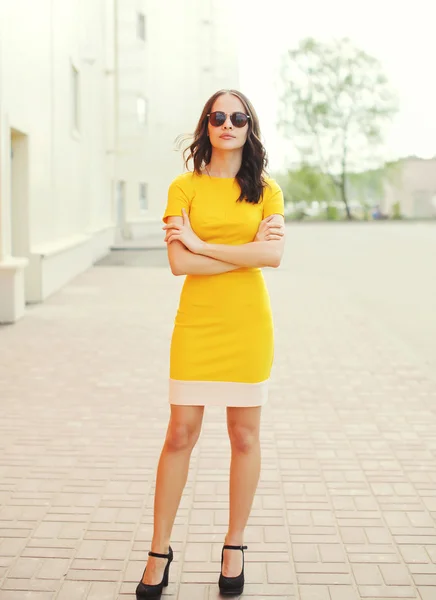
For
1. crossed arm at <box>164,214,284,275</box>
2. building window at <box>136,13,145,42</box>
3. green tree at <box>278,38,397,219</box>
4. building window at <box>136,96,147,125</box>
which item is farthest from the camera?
green tree at <box>278,38,397,219</box>

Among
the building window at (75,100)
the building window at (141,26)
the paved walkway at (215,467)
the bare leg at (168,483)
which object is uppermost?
the building window at (141,26)

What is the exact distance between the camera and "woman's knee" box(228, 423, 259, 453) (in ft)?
10.5

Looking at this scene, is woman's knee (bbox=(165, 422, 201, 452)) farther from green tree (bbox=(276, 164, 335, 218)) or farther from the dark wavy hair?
green tree (bbox=(276, 164, 335, 218))

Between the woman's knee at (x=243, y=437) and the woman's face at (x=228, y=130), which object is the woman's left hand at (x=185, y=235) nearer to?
Result: the woman's face at (x=228, y=130)

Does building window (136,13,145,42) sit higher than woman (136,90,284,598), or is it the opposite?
building window (136,13,145,42)

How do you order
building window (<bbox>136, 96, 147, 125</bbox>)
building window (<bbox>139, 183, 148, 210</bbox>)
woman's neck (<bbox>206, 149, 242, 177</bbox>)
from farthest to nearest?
building window (<bbox>139, 183, 148, 210</bbox>)
building window (<bbox>136, 96, 147, 125</bbox>)
woman's neck (<bbox>206, 149, 242, 177</bbox>)

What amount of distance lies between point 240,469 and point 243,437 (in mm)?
128

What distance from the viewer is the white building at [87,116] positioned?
38.9 ft

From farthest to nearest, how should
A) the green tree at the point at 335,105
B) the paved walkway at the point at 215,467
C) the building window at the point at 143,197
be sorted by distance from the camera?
the green tree at the point at 335,105 → the building window at the point at 143,197 → the paved walkway at the point at 215,467

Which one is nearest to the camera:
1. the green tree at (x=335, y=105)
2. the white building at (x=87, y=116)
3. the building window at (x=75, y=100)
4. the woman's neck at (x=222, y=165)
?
the woman's neck at (x=222, y=165)

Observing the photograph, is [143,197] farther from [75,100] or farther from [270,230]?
[270,230]

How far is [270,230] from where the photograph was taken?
3121 millimetres

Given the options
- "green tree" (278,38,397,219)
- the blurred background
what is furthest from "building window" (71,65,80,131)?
"green tree" (278,38,397,219)

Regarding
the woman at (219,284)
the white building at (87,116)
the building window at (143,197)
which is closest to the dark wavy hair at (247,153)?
the woman at (219,284)
